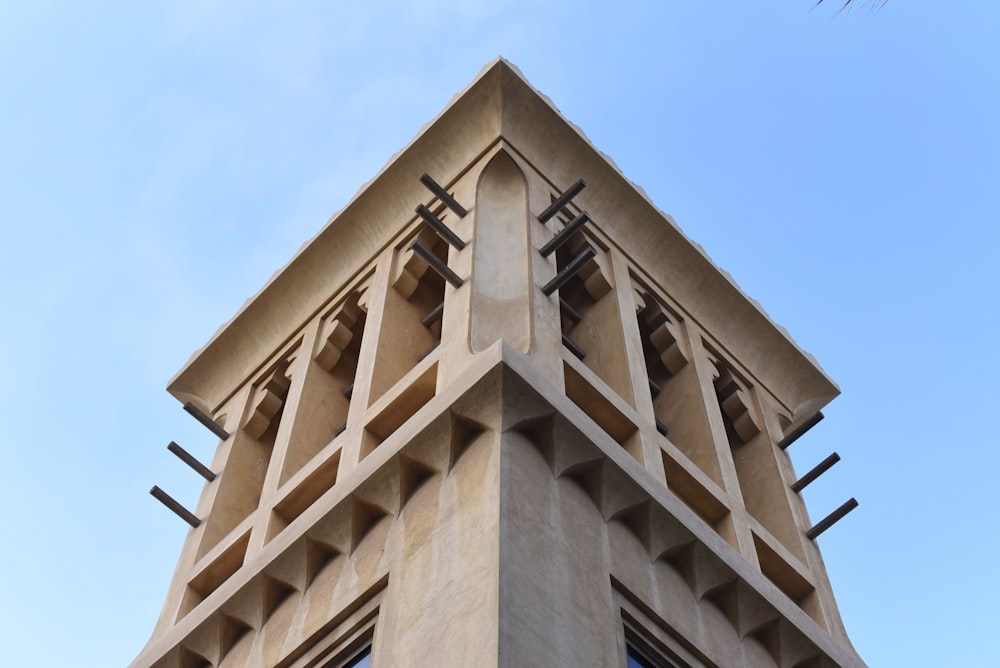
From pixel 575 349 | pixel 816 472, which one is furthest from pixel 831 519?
pixel 575 349

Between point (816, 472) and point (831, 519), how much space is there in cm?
79

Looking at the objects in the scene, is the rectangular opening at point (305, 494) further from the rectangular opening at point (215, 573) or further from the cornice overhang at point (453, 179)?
the cornice overhang at point (453, 179)

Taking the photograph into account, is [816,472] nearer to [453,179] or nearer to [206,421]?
[453,179]

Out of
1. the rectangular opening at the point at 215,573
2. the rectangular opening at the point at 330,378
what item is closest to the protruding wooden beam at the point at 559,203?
the rectangular opening at the point at 330,378

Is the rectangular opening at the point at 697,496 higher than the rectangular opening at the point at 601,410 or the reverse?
the reverse

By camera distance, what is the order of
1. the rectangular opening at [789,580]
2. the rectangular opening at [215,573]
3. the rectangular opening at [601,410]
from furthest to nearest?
the rectangular opening at [789,580] < the rectangular opening at [215,573] < the rectangular opening at [601,410]

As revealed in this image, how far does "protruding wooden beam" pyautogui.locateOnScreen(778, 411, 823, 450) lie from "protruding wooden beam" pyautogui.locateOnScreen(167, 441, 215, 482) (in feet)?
23.4

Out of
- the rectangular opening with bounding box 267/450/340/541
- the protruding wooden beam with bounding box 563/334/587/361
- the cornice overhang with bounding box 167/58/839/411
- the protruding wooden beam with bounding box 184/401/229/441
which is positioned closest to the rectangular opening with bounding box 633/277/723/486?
the cornice overhang with bounding box 167/58/839/411

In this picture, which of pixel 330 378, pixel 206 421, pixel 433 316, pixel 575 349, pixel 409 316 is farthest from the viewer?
pixel 330 378

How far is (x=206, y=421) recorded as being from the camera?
17.6 metres

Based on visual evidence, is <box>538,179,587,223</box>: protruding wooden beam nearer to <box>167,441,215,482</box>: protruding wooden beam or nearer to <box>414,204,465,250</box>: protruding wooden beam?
<box>414,204,465,250</box>: protruding wooden beam

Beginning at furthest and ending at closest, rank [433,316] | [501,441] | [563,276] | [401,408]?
[433,316], [563,276], [401,408], [501,441]

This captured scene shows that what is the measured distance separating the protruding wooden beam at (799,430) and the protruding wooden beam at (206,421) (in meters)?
7.07

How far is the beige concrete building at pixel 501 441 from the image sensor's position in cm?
1021
